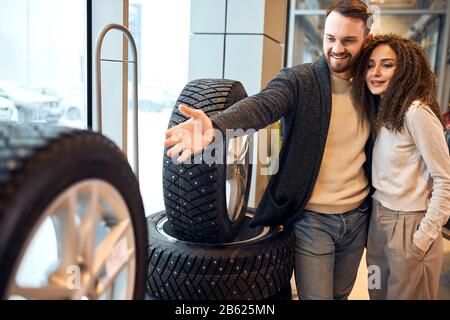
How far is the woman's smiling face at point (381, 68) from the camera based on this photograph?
148 cm

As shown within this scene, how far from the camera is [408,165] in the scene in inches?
56.9

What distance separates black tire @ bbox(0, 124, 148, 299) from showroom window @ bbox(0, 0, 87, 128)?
1.53 m

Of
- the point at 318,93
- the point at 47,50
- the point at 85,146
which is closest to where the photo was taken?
the point at 85,146

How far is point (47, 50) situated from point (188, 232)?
1520 mm

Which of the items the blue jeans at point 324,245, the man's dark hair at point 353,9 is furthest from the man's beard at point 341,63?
the blue jeans at point 324,245

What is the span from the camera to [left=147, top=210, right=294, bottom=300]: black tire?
1541 millimetres

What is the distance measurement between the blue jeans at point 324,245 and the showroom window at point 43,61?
4.32 feet

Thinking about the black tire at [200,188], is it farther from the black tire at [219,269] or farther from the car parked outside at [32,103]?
the car parked outside at [32,103]

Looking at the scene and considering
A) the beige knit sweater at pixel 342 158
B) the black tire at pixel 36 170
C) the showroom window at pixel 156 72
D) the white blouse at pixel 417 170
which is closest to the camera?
the black tire at pixel 36 170

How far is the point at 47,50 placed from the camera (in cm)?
242

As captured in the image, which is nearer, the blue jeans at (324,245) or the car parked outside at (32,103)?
the blue jeans at (324,245)

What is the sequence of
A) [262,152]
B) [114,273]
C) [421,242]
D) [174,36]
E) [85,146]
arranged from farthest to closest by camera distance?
[174,36] < [262,152] < [421,242] < [114,273] < [85,146]
